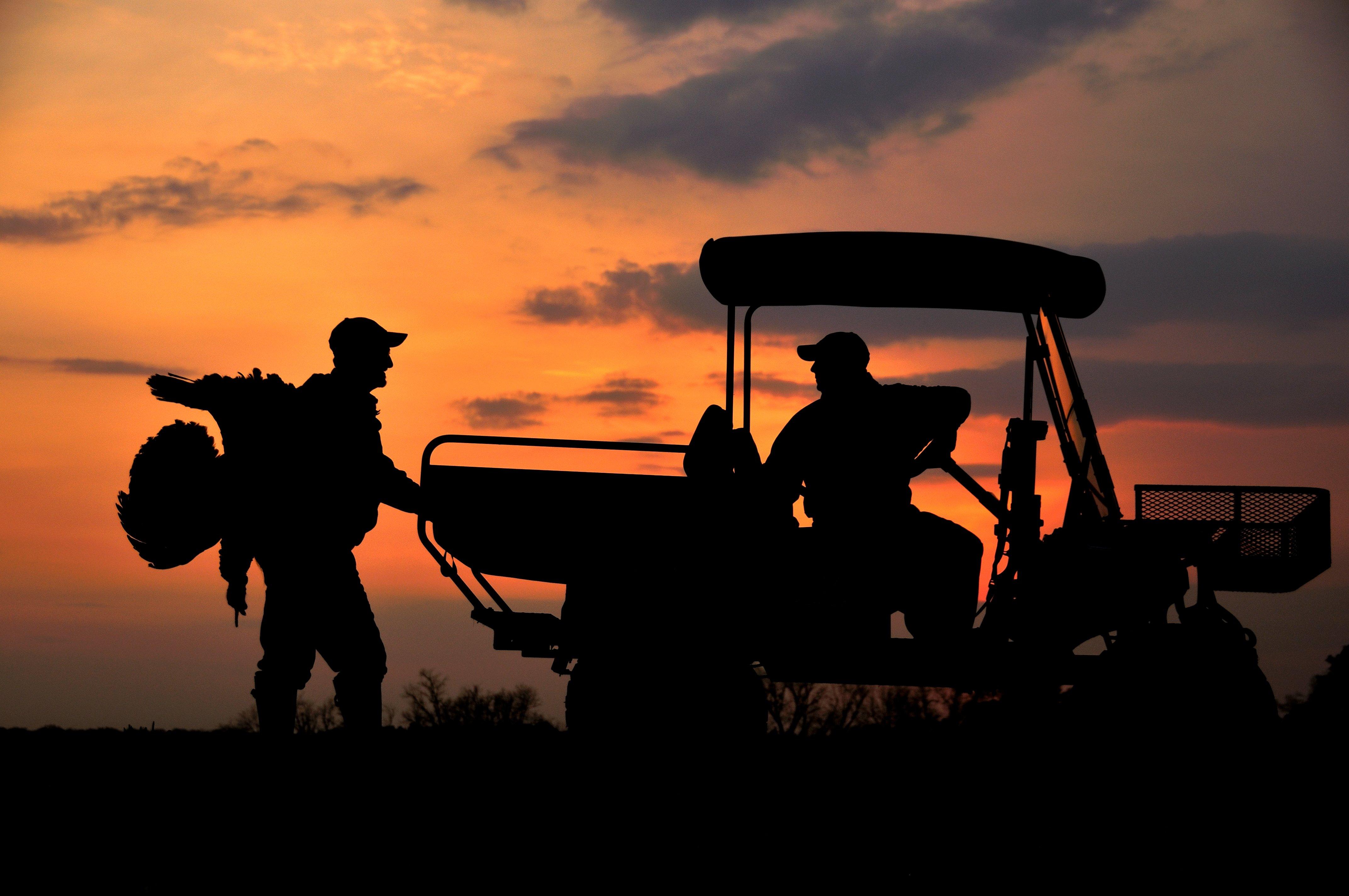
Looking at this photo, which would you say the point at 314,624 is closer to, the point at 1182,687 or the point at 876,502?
the point at 876,502

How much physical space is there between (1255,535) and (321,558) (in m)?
4.40

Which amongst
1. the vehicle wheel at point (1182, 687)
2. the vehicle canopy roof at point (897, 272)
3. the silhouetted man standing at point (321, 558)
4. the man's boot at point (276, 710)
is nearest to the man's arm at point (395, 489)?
the silhouetted man standing at point (321, 558)

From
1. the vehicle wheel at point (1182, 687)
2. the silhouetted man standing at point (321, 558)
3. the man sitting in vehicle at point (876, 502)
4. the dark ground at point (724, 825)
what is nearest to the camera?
the dark ground at point (724, 825)

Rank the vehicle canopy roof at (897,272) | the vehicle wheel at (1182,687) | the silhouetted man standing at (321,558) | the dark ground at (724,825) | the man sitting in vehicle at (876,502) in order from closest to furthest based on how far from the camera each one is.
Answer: the dark ground at (724,825), the vehicle wheel at (1182,687), the man sitting in vehicle at (876,502), the vehicle canopy roof at (897,272), the silhouetted man standing at (321,558)

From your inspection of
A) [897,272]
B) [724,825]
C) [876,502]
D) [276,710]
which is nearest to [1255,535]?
[876,502]

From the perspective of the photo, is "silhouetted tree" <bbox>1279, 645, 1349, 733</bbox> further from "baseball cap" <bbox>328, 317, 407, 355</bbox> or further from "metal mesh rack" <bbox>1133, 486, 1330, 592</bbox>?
"baseball cap" <bbox>328, 317, 407, 355</bbox>

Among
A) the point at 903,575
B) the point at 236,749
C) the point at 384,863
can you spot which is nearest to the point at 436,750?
the point at 236,749

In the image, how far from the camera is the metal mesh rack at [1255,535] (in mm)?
5363

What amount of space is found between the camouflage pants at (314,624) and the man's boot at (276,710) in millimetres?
19

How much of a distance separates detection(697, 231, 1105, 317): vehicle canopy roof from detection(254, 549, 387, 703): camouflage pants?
2360mm

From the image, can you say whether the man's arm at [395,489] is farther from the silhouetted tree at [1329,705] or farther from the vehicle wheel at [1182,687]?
the silhouetted tree at [1329,705]

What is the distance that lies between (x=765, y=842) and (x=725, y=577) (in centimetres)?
109

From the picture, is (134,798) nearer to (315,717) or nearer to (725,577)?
(725,577)

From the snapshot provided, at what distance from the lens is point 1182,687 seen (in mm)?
5012
